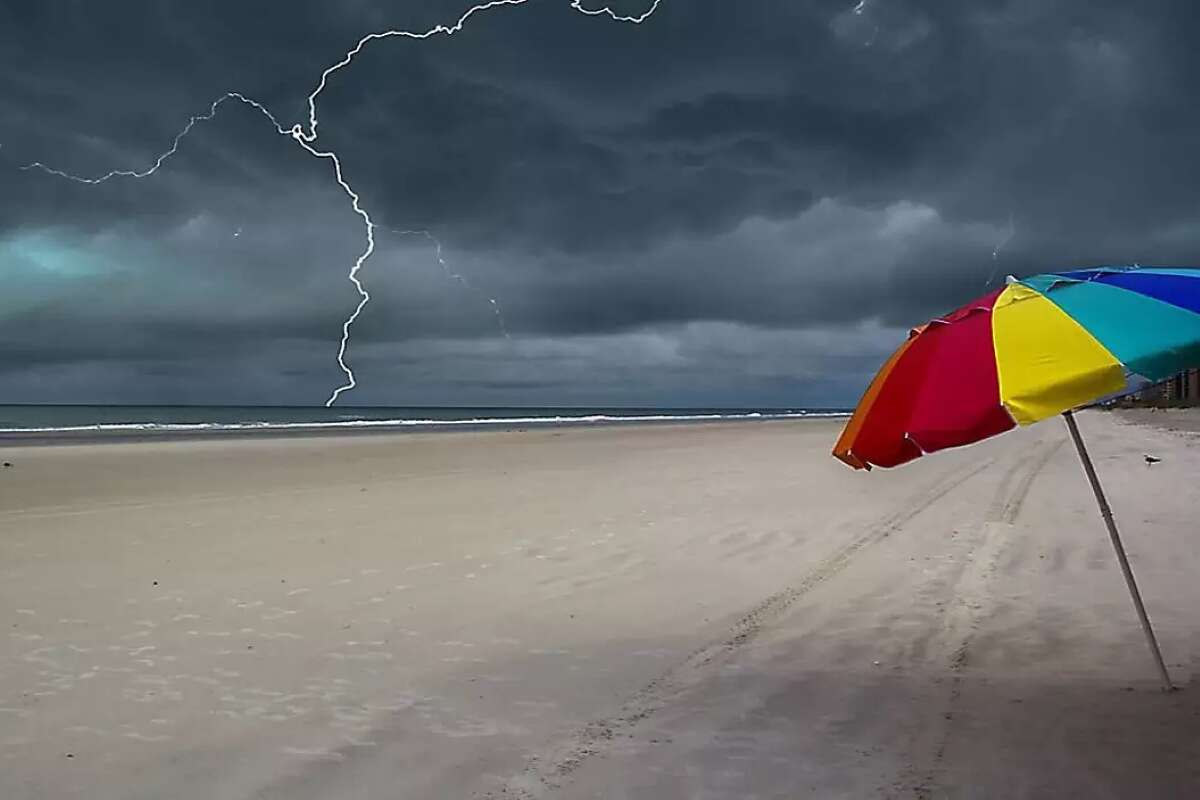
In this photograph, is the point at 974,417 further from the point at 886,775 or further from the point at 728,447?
the point at 728,447

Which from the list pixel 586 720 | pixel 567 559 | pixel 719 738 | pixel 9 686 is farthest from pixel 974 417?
pixel 567 559

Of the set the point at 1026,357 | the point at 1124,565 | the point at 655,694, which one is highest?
the point at 1026,357

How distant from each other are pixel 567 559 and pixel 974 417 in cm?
592

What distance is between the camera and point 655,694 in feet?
16.8

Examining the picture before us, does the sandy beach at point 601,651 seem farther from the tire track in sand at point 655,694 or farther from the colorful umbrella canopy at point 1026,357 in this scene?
the colorful umbrella canopy at point 1026,357

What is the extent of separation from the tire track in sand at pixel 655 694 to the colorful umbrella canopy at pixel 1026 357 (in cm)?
166

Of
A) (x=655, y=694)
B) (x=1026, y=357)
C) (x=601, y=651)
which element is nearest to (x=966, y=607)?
(x=601, y=651)

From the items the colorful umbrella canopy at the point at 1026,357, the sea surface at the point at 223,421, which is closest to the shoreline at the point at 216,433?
the sea surface at the point at 223,421

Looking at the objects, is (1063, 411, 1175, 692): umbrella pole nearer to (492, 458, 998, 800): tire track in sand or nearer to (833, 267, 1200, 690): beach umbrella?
(833, 267, 1200, 690): beach umbrella

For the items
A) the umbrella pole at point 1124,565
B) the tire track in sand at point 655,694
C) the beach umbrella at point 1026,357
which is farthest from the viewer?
the umbrella pole at point 1124,565

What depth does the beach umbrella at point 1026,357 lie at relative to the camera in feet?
11.2

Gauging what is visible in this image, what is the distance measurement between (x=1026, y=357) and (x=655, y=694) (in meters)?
2.60

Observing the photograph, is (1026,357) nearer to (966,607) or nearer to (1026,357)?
(1026,357)

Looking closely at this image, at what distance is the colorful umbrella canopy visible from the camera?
341 centimetres
